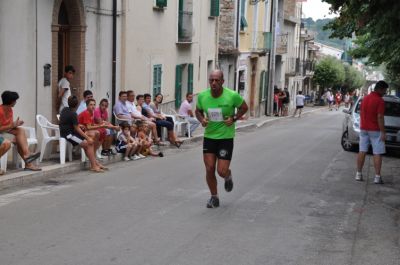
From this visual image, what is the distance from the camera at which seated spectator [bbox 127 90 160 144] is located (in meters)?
16.2

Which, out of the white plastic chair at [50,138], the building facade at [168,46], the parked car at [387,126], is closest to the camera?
the white plastic chair at [50,138]

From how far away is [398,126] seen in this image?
56.2 ft

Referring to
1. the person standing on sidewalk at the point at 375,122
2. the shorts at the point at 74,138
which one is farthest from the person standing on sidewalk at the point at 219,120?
the shorts at the point at 74,138

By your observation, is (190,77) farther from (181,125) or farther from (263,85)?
(263,85)

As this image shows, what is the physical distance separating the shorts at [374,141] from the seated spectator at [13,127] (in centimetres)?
554

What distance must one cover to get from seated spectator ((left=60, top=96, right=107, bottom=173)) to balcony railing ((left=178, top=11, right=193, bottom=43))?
11.4 m

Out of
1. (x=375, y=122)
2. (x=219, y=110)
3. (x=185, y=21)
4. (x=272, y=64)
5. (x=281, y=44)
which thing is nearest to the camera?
(x=219, y=110)

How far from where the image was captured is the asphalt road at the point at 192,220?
21.7 ft

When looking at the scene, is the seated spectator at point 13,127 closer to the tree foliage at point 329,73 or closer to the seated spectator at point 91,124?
the seated spectator at point 91,124

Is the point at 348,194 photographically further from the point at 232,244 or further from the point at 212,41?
the point at 212,41

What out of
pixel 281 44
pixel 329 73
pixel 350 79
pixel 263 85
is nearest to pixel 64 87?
pixel 263 85

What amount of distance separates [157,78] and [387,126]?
24.5 ft

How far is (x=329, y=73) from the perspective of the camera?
7288cm

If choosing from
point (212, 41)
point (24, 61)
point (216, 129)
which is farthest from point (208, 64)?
point (216, 129)
